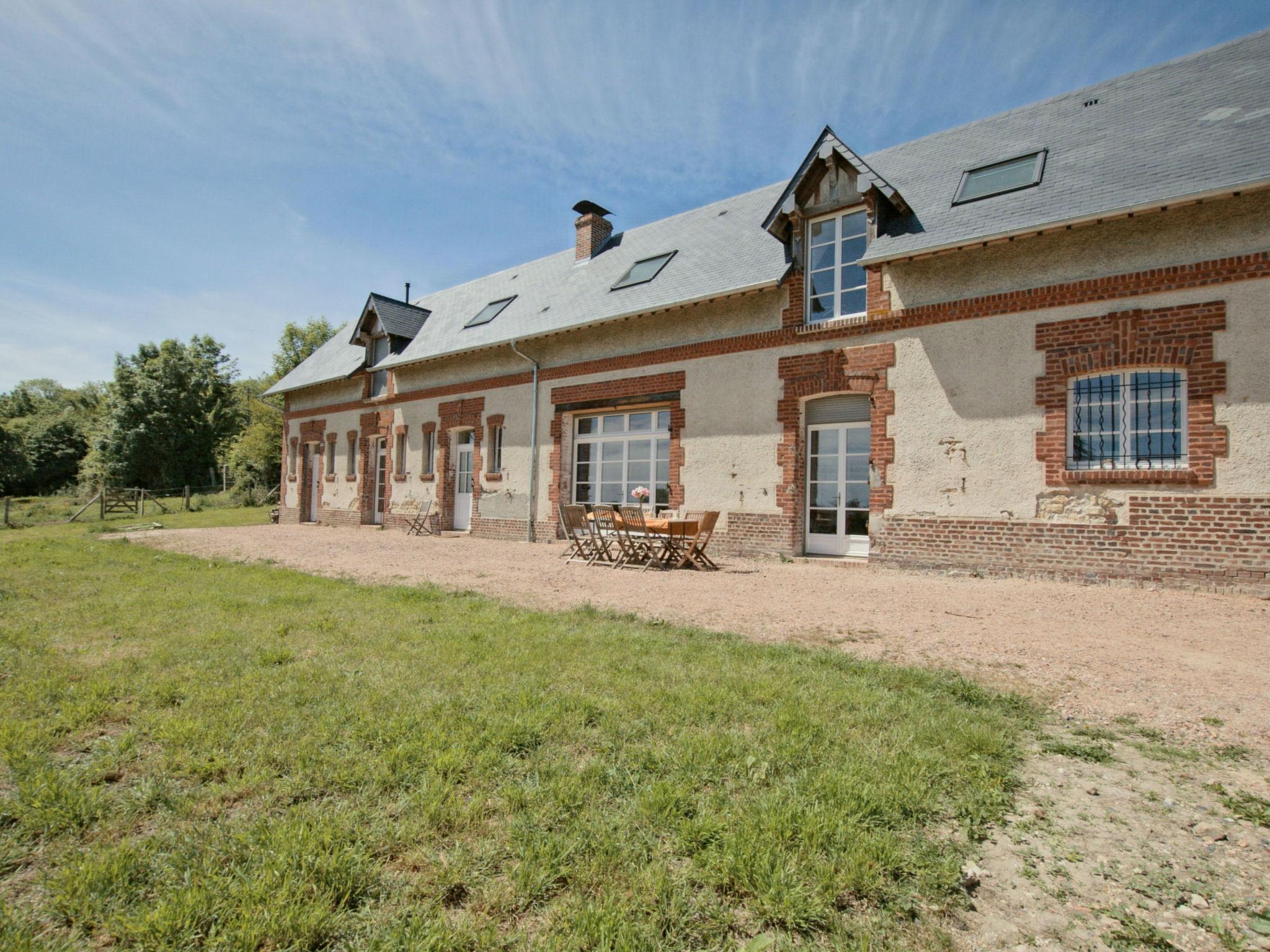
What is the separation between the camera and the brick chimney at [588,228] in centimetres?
1582

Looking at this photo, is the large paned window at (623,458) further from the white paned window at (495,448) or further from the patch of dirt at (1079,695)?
the patch of dirt at (1079,695)

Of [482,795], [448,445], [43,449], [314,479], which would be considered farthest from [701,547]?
[43,449]

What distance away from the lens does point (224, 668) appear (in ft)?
12.3

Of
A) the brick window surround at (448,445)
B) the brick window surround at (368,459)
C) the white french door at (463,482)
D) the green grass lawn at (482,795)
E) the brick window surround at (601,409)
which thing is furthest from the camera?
the brick window surround at (368,459)

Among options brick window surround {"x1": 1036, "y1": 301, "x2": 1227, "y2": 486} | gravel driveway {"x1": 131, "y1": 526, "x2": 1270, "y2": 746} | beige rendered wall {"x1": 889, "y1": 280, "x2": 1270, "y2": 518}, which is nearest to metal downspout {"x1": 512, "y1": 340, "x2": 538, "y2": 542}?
gravel driveway {"x1": 131, "y1": 526, "x2": 1270, "y2": 746}

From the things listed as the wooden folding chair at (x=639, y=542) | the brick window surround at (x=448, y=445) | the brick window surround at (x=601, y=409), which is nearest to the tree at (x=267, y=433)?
the brick window surround at (x=448, y=445)

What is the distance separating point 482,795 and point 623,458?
10.3 metres

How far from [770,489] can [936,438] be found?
8.29 feet

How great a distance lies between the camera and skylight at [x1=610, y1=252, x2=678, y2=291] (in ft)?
41.5

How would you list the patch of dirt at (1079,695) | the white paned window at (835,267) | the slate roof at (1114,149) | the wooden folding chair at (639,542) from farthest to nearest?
the white paned window at (835,267) < the wooden folding chair at (639,542) < the slate roof at (1114,149) < the patch of dirt at (1079,695)

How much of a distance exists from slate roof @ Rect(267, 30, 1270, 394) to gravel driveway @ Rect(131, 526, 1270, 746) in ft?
14.5

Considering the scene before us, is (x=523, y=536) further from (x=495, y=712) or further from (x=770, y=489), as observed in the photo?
(x=495, y=712)

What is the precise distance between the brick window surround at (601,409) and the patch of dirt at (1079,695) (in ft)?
9.25

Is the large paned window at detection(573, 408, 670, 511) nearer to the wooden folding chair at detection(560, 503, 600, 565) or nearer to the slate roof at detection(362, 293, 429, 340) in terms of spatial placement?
the wooden folding chair at detection(560, 503, 600, 565)
